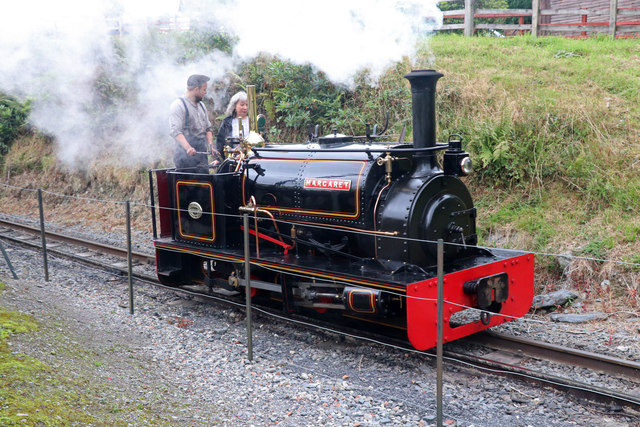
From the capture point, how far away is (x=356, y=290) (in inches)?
199

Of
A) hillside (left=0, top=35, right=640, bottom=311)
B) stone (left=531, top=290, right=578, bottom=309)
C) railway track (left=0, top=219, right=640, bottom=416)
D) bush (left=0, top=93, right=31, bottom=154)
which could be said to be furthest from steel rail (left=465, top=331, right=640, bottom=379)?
bush (left=0, top=93, right=31, bottom=154)

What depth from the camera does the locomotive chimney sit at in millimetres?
5246

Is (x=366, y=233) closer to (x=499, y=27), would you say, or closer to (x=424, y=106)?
(x=424, y=106)

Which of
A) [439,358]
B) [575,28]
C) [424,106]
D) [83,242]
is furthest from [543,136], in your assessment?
[83,242]

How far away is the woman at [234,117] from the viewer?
Answer: 759 cm

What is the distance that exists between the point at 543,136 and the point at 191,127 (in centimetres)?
465

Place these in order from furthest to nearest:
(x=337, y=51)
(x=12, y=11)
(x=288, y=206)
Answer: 1. (x=12, y=11)
2. (x=337, y=51)
3. (x=288, y=206)

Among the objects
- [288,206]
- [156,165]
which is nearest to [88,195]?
[156,165]

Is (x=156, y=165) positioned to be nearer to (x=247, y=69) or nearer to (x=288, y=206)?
(x=247, y=69)

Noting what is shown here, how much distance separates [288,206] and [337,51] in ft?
8.62

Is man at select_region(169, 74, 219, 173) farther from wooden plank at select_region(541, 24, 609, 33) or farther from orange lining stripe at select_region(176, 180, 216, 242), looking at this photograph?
wooden plank at select_region(541, 24, 609, 33)

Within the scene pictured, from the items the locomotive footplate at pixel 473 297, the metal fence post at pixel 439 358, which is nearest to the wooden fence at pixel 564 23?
the locomotive footplate at pixel 473 297

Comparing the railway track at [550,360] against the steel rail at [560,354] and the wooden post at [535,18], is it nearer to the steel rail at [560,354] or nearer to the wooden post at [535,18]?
the steel rail at [560,354]

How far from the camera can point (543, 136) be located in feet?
27.4
